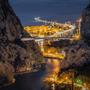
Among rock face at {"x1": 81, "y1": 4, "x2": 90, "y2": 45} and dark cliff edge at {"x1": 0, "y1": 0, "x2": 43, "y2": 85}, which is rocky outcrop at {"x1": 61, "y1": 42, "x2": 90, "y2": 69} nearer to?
rock face at {"x1": 81, "y1": 4, "x2": 90, "y2": 45}

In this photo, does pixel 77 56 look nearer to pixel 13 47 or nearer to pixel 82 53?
pixel 82 53

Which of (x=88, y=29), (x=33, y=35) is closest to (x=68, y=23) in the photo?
(x=33, y=35)

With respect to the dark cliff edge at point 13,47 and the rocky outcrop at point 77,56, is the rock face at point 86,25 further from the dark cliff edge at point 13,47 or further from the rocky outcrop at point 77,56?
the dark cliff edge at point 13,47

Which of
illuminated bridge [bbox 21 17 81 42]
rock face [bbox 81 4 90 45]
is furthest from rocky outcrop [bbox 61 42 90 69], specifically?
illuminated bridge [bbox 21 17 81 42]

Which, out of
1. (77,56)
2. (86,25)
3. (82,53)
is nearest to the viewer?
(82,53)

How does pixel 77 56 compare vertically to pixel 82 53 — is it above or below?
below

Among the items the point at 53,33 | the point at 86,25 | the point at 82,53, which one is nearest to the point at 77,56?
the point at 82,53

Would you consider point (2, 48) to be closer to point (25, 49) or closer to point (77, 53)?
point (25, 49)
